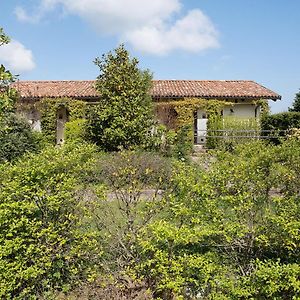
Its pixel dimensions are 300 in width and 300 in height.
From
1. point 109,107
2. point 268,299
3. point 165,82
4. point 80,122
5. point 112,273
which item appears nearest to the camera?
point 268,299

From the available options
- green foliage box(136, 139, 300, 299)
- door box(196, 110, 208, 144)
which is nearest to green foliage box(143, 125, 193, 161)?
door box(196, 110, 208, 144)

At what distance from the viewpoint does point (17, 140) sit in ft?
47.6

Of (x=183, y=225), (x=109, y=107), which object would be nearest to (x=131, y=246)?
(x=183, y=225)

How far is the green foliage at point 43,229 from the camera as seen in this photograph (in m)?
4.19

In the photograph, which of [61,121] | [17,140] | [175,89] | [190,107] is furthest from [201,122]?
[17,140]

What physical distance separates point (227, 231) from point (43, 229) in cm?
204

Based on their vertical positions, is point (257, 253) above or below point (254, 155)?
below

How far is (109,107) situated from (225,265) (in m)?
11.6

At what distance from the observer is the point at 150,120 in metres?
15.9

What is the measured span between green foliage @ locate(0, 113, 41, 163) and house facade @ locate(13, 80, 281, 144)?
5.74 meters

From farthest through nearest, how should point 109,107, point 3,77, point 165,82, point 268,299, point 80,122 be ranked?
point 165,82
point 80,122
point 109,107
point 268,299
point 3,77

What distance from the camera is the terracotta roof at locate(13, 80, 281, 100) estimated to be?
23141mm

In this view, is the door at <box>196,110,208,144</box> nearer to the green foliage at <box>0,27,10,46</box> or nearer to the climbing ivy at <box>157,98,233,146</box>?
the climbing ivy at <box>157,98,233,146</box>

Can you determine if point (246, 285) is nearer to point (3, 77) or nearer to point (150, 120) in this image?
point (3, 77)
